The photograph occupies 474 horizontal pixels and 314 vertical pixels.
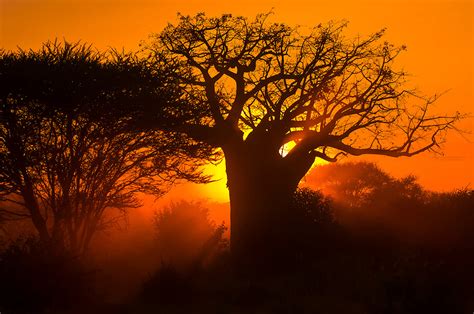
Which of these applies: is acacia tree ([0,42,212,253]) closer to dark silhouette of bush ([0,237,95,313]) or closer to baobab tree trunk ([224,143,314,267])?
dark silhouette of bush ([0,237,95,313])

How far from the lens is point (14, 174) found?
20203 mm

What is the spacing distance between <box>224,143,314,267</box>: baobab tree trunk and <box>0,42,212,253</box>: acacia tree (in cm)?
421

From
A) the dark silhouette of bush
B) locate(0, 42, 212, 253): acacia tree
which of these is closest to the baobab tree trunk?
locate(0, 42, 212, 253): acacia tree

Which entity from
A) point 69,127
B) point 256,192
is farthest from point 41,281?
point 256,192

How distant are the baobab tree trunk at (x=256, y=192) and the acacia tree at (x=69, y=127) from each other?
4209mm

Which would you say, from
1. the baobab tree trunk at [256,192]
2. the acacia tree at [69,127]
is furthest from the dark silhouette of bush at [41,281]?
the baobab tree trunk at [256,192]

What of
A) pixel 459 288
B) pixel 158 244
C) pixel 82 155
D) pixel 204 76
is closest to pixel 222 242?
pixel 158 244

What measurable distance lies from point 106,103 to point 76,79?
45.0 inches

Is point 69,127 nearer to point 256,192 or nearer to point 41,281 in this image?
point 41,281

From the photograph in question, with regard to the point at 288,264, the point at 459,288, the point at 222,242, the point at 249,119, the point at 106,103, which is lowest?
the point at 459,288

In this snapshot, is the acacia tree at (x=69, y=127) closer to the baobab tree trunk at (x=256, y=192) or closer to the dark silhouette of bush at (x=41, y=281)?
the dark silhouette of bush at (x=41, y=281)

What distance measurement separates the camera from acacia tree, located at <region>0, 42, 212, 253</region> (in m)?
19.5

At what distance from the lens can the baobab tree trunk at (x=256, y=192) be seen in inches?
933

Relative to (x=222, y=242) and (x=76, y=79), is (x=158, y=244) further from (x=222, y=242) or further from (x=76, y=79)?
(x=76, y=79)
